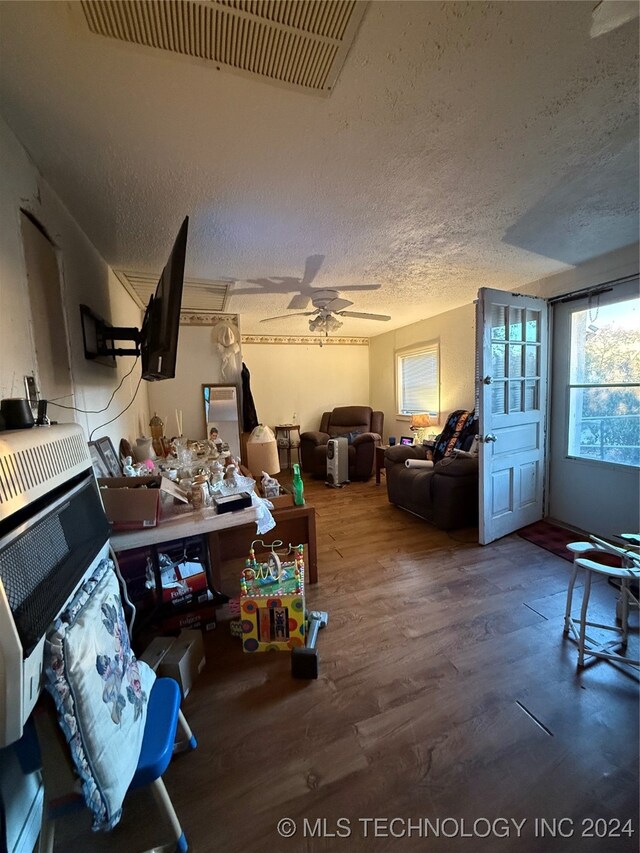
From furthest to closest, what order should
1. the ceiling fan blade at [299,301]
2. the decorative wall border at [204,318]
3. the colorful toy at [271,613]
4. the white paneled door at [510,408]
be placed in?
the decorative wall border at [204,318] → the ceiling fan blade at [299,301] → the white paneled door at [510,408] → the colorful toy at [271,613]

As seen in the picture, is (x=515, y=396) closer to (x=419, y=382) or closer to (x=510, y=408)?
(x=510, y=408)

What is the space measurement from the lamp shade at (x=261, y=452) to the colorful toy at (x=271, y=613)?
1.90 meters

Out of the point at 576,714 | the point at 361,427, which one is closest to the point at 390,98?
the point at 576,714

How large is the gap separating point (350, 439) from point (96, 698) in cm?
424

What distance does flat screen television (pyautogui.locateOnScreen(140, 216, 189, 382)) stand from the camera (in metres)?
1.34

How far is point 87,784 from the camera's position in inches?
27.1

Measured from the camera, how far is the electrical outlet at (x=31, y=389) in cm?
117

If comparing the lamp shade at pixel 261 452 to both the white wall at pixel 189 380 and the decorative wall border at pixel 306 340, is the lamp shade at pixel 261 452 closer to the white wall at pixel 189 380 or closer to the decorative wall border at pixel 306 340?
the white wall at pixel 189 380

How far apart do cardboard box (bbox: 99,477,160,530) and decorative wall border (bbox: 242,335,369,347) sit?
14.2 ft

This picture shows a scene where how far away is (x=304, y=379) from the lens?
582 centimetres

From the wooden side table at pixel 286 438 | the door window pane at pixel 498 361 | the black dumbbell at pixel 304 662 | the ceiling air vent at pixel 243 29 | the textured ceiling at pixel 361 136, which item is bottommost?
A: the black dumbbell at pixel 304 662

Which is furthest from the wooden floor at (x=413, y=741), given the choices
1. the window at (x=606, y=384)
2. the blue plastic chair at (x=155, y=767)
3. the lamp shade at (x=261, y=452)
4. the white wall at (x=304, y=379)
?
the white wall at (x=304, y=379)

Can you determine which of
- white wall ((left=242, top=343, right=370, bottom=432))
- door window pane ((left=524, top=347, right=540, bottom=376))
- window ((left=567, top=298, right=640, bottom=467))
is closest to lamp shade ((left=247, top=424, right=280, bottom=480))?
white wall ((left=242, top=343, right=370, bottom=432))

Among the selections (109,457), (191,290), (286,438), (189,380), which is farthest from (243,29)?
(286,438)
